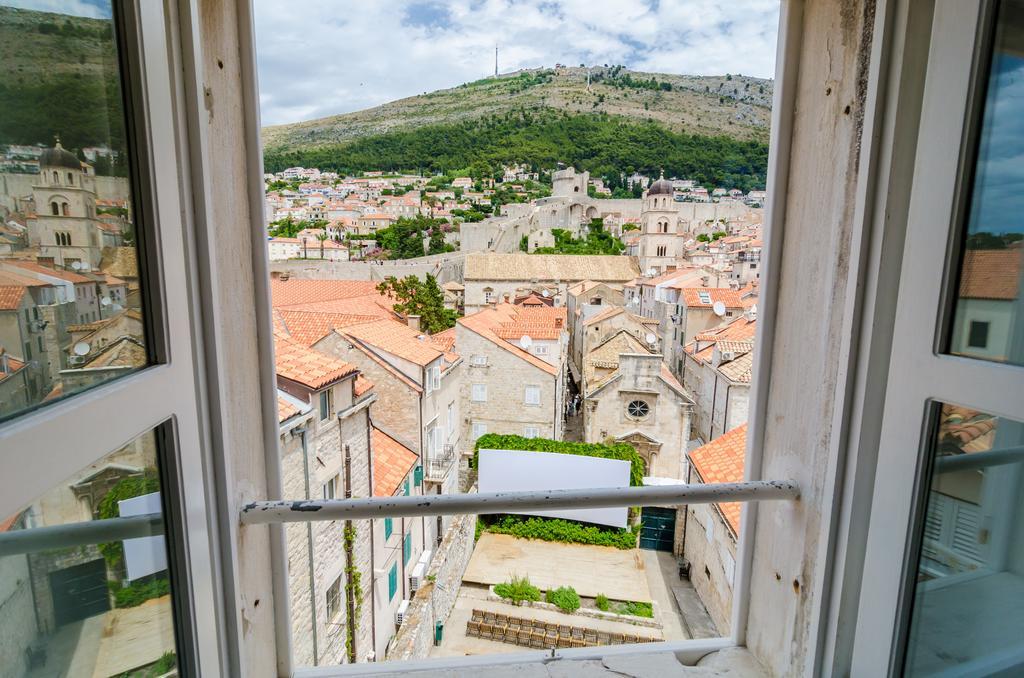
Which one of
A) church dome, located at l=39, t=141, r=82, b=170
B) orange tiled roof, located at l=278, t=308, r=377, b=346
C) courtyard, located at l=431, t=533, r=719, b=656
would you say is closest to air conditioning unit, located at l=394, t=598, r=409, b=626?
courtyard, located at l=431, t=533, r=719, b=656

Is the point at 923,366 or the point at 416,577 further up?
the point at 923,366

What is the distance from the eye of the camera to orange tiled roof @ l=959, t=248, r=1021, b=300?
0.60 metres

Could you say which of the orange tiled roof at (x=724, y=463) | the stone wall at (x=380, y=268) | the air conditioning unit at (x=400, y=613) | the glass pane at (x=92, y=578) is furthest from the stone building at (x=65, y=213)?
the stone wall at (x=380, y=268)

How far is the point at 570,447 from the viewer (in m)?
8.66

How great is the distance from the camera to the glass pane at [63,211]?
1.35 ft

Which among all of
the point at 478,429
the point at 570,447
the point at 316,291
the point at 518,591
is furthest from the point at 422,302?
the point at 518,591

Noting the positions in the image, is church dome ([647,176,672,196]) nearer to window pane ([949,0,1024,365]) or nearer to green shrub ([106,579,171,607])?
window pane ([949,0,1024,365])

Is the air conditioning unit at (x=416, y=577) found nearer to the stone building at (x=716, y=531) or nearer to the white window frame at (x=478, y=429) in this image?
the white window frame at (x=478, y=429)

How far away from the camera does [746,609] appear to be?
1079 mm

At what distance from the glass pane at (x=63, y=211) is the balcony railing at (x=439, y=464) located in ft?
25.3

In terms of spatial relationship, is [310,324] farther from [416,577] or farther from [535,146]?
[535,146]

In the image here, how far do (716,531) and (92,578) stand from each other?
18.4 ft

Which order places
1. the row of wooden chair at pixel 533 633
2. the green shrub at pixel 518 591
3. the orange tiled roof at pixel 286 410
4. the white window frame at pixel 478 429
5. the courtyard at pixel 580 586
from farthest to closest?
the white window frame at pixel 478 429
the green shrub at pixel 518 591
the courtyard at pixel 580 586
the row of wooden chair at pixel 533 633
the orange tiled roof at pixel 286 410

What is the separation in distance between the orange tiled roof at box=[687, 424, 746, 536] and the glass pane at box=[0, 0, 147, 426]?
3.80 m
